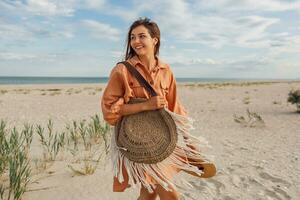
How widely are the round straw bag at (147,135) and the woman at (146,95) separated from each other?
5cm

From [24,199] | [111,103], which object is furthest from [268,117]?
[111,103]

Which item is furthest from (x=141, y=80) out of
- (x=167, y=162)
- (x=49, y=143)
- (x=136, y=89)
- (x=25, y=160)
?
(x=49, y=143)

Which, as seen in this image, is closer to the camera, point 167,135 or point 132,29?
point 167,135

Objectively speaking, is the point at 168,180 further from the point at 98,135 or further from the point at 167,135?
the point at 98,135

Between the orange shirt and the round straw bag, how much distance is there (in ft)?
0.20

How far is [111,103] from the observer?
221 centimetres

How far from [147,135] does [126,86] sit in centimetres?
34

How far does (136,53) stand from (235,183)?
249 cm

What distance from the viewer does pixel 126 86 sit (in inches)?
87.3

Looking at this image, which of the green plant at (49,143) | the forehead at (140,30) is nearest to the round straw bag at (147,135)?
the forehead at (140,30)

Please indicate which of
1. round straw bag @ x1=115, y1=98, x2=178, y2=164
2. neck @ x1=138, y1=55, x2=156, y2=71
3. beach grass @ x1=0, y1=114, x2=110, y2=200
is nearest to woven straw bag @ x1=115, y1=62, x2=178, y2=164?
round straw bag @ x1=115, y1=98, x2=178, y2=164

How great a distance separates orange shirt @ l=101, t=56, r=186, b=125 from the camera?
2.20m

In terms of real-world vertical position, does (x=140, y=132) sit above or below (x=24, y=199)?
above

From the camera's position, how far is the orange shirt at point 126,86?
7.22 ft
